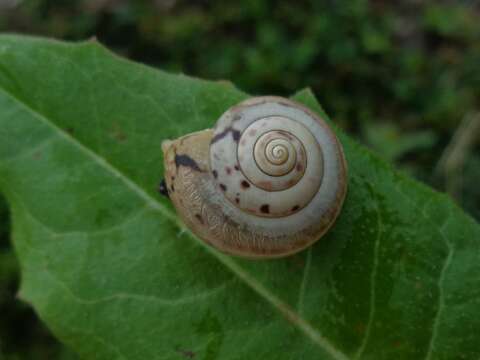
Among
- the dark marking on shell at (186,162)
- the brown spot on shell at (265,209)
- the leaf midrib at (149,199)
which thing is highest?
the brown spot on shell at (265,209)

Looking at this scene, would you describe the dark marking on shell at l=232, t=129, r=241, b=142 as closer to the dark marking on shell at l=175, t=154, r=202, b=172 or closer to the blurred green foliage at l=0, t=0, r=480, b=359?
the dark marking on shell at l=175, t=154, r=202, b=172

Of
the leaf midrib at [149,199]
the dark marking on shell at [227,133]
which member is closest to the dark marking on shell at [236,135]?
the dark marking on shell at [227,133]

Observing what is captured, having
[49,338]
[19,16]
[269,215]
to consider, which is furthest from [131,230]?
[19,16]

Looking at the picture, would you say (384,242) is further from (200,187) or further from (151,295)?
(151,295)

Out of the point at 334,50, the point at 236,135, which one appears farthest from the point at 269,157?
the point at 334,50

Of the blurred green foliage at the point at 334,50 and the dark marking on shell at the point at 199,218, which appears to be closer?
the dark marking on shell at the point at 199,218

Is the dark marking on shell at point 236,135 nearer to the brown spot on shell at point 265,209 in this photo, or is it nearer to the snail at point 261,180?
the snail at point 261,180

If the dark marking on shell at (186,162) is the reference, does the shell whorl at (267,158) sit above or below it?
above
